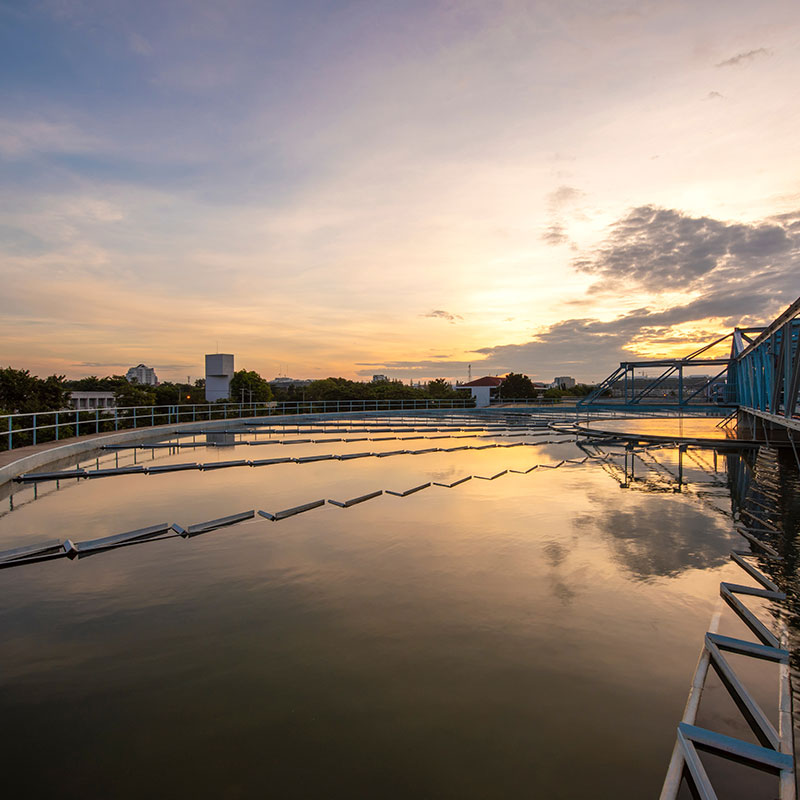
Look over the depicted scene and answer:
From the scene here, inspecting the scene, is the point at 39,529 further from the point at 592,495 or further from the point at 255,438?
the point at 255,438

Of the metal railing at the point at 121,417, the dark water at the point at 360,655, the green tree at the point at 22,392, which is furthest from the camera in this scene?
the green tree at the point at 22,392

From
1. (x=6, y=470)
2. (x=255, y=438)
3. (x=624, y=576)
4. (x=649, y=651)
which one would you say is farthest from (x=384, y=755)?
(x=255, y=438)

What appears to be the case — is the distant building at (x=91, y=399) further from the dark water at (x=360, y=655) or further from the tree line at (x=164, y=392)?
the dark water at (x=360, y=655)

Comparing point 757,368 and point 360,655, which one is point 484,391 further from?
point 360,655

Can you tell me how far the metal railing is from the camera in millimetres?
16047

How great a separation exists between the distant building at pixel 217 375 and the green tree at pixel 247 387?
716 inches

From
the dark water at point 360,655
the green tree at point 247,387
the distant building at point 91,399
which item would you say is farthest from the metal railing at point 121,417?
the distant building at point 91,399

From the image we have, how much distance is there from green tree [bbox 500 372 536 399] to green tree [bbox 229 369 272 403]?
131ft

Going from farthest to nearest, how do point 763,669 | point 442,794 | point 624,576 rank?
point 624,576 → point 763,669 → point 442,794

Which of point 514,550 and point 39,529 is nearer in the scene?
point 514,550

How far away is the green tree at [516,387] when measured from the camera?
85.0m

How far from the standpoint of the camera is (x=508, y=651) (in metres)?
3.95

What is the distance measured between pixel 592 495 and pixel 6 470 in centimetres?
1169

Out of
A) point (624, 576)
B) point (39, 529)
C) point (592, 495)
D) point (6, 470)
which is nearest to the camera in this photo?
point (624, 576)
